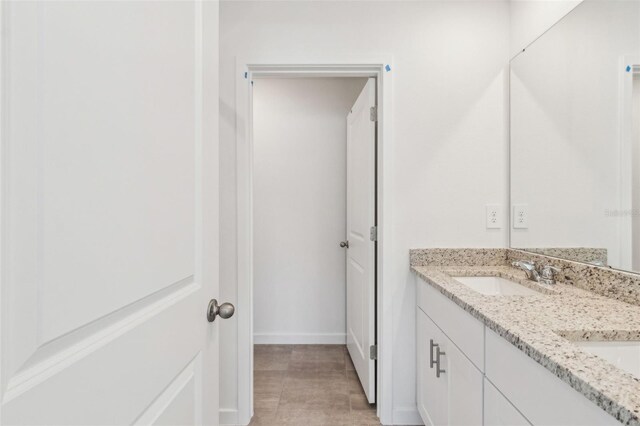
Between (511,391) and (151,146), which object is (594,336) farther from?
(151,146)

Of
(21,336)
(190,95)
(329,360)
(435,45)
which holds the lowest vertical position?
(329,360)

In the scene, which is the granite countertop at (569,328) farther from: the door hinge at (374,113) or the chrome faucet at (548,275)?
the door hinge at (374,113)

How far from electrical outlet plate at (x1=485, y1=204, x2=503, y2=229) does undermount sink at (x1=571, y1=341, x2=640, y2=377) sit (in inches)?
42.1

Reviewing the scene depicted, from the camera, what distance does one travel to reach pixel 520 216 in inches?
72.1

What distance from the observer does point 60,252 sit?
433 mm

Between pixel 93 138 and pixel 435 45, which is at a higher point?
pixel 435 45

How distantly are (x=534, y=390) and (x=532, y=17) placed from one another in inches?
69.9

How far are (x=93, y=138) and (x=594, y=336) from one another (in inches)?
48.0

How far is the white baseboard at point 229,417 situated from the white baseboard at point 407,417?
2.89 ft

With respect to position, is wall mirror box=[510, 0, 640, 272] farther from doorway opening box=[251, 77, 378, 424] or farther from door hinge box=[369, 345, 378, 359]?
doorway opening box=[251, 77, 378, 424]

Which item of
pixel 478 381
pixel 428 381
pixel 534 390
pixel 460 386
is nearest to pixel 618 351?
pixel 534 390

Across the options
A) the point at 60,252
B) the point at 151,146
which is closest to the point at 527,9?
the point at 151,146

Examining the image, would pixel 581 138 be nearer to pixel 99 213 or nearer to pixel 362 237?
pixel 362 237

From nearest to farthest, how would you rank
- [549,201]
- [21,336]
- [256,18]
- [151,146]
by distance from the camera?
1. [21,336]
2. [151,146]
3. [549,201]
4. [256,18]
